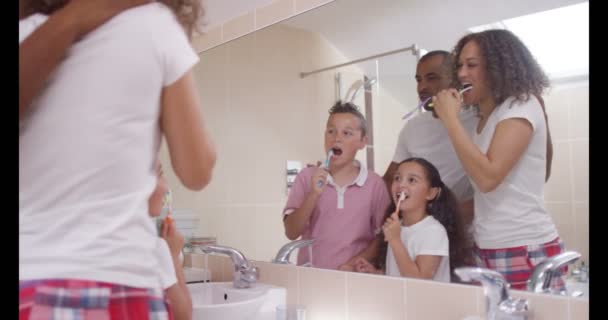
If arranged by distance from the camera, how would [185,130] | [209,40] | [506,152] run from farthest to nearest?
[209,40] < [506,152] < [185,130]

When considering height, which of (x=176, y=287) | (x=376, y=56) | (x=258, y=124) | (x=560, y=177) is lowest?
(x=176, y=287)

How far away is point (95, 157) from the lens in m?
0.73

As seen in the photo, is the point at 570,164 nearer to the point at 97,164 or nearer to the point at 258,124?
the point at 97,164

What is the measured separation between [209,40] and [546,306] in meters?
1.41

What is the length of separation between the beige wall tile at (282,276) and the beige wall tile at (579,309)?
2.50 feet

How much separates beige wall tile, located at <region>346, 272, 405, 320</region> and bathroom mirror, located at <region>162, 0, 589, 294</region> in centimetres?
27

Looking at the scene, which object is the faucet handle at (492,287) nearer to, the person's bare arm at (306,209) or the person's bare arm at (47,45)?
the person's bare arm at (306,209)

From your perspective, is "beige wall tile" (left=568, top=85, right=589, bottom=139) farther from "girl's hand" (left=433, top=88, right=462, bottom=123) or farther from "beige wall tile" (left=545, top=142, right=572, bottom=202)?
"girl's hand" (left=433, top=88, right=462, bottom=123)

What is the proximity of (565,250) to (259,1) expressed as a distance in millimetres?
1177

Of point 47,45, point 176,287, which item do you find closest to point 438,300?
point 176,287

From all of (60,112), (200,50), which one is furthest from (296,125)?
(60,112)

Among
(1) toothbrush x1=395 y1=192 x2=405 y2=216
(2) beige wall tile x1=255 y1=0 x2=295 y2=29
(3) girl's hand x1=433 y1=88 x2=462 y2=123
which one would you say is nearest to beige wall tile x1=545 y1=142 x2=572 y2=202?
(3) girl's hand x1=433 y1=88 x2=462 y2=123

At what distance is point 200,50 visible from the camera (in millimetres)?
1986

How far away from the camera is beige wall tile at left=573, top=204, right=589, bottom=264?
104cm
